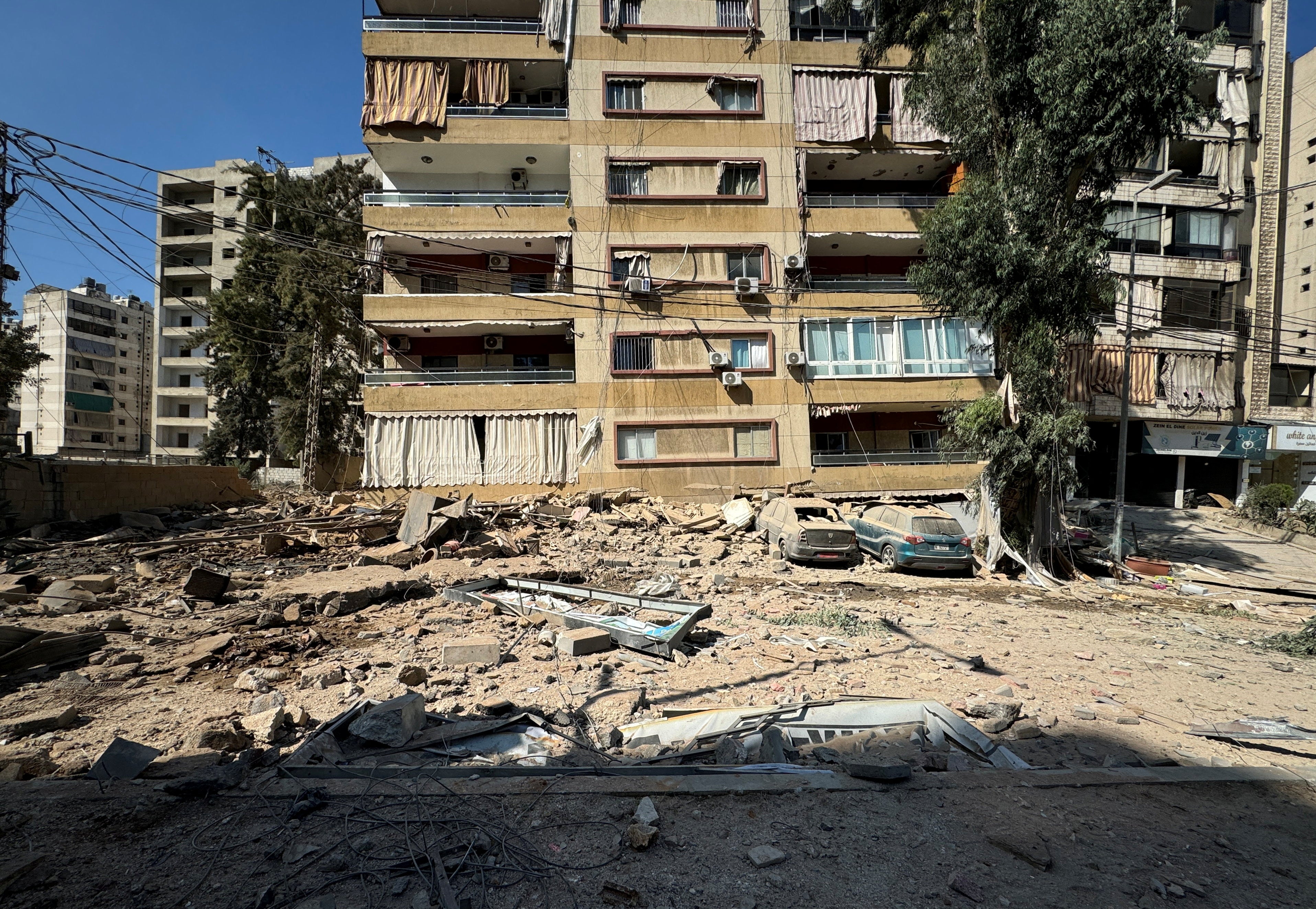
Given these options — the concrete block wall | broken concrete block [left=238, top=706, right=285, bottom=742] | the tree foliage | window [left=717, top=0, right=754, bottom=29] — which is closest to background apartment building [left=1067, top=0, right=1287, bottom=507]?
window [left=717, top=0, right=754, bottom=29]

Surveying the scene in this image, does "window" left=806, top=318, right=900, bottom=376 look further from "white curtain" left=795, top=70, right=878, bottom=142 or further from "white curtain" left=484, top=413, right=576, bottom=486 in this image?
"white curtain" left=484, top=413, right=576, bottom=486

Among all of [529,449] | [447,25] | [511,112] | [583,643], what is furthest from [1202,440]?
[447,25]

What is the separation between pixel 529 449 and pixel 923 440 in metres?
15.6

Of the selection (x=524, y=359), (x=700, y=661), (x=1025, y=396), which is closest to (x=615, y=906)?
(x=700, y=661)

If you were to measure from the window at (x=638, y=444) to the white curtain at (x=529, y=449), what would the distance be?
1.70 metres

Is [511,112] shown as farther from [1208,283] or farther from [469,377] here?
[1208,283]

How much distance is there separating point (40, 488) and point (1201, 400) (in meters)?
40.1

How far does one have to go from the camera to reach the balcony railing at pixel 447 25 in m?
21.8

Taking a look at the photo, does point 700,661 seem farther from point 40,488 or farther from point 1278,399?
point 1278,399

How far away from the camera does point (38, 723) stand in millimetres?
5176

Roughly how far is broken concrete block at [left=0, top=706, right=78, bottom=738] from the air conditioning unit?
812 inches

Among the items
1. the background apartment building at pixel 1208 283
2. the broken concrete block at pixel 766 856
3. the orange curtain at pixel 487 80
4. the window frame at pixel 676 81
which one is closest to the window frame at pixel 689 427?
the window frame at pixel 676 81

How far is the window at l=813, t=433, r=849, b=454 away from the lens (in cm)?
2417

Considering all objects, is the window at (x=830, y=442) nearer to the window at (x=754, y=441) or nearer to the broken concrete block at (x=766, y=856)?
the window at (x=754, y=441)
